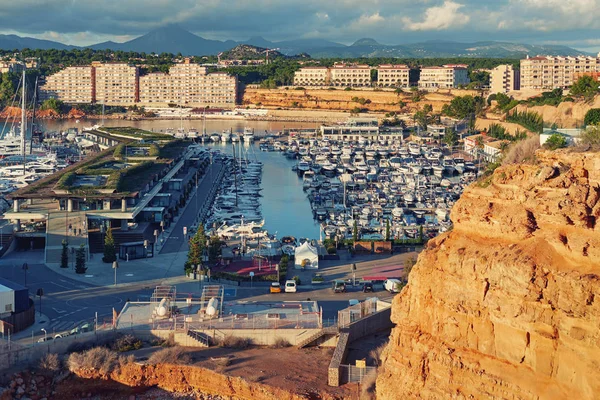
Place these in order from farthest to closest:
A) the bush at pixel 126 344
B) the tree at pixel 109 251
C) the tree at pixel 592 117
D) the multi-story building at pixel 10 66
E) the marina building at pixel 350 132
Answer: the multi-story building at pixel 10 66, the marina building at pixel 350 132, the tree at pixel 592 117, the tree at pixel 109 251, the bush at pixel 126 344

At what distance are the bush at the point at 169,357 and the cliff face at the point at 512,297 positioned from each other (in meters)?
6.88

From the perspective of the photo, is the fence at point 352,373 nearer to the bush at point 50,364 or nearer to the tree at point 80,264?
the bush at point 50,364

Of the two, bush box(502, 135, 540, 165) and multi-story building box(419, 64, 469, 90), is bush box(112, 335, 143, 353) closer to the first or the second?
bush box(502, 135, 540, 165)

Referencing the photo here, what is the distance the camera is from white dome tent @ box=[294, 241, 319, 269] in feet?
86.1

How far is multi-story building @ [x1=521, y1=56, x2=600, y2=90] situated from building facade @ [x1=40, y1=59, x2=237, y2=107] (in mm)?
41030

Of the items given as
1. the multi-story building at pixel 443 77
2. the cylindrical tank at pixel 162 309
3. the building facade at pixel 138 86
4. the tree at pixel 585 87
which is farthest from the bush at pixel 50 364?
the building facade at pixel 138 86

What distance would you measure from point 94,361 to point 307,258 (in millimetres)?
10677

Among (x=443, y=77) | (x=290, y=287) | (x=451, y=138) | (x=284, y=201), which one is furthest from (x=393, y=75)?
(x=290, y=287)

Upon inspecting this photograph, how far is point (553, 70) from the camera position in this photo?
90.0 m

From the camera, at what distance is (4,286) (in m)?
19.8

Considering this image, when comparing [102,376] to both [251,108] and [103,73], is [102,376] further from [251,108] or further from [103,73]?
[103,73]

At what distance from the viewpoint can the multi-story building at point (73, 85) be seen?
11906cm

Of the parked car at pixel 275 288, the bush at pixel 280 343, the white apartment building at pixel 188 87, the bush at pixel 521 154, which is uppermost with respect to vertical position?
the white apartment building at pixel 188 87

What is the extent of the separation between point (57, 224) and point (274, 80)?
91.3 m
